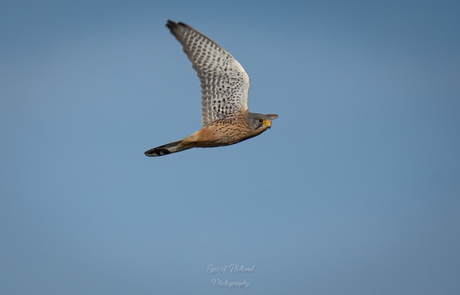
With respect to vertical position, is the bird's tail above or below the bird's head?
below

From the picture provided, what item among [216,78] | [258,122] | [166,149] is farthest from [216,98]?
[166,149]

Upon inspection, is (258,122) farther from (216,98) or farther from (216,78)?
(216,78)

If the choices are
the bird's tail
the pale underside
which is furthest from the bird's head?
the bird's tail

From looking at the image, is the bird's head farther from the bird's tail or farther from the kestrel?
the bird's tail

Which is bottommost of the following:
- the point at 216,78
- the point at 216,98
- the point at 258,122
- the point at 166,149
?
the point at 166,149

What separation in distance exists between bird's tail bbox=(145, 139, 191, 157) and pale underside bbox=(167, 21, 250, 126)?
70 cm

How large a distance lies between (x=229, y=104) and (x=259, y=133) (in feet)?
2.83

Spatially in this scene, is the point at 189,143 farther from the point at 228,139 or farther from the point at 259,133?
the point at 259,133

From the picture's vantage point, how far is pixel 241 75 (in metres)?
9.42

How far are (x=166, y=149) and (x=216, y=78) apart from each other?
5.80ft

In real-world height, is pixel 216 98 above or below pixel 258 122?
above

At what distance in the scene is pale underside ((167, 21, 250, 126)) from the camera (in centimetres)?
906

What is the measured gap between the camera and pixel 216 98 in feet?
31.2

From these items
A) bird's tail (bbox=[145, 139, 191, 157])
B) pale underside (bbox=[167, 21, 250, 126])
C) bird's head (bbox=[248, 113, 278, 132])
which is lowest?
bird's tail (bbox=[145, 139, 191, 157])
